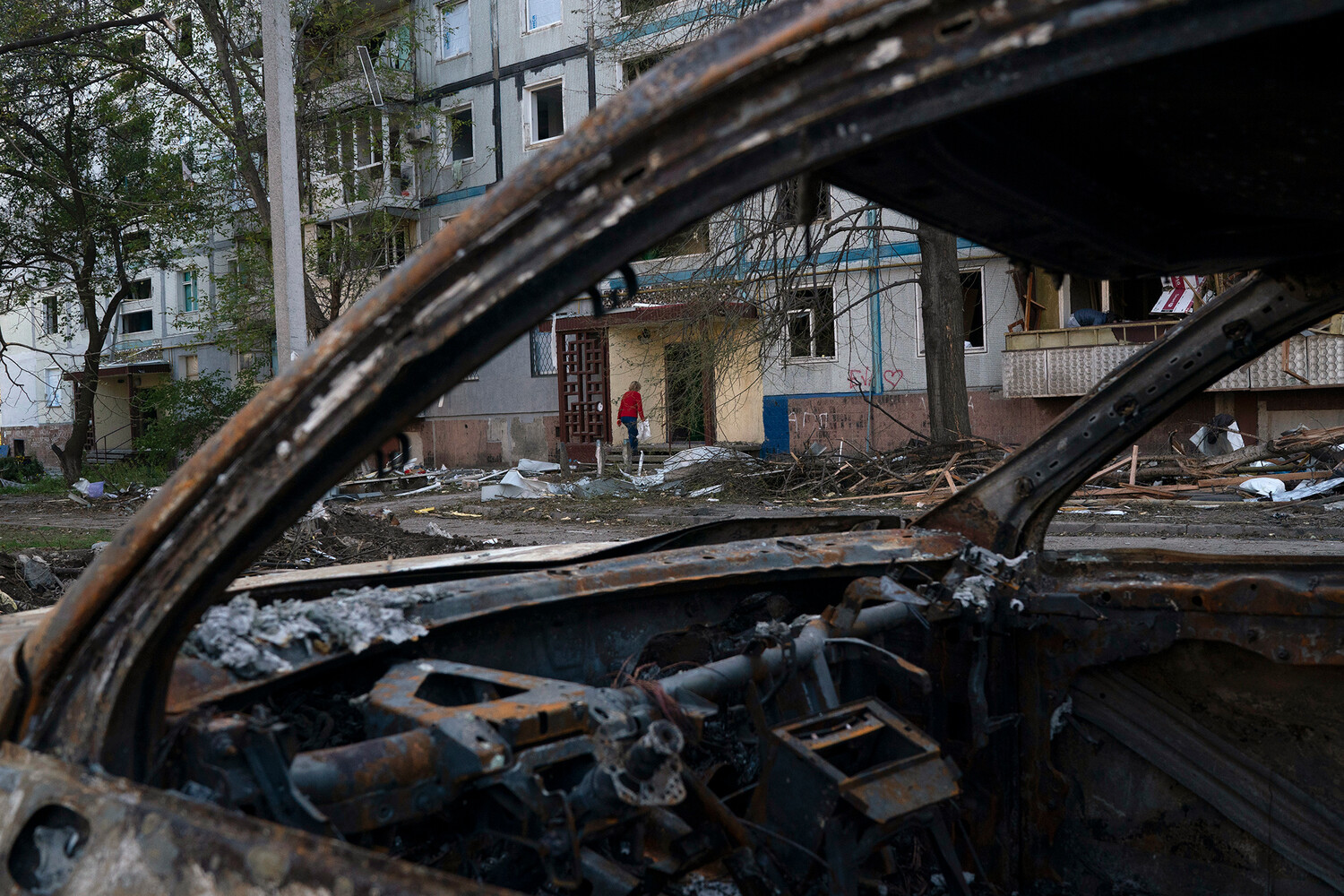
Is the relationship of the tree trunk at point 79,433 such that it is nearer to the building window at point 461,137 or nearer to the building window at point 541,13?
the building window at point 461,137

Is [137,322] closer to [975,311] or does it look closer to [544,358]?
[544,358]

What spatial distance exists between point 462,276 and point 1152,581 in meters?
1.99

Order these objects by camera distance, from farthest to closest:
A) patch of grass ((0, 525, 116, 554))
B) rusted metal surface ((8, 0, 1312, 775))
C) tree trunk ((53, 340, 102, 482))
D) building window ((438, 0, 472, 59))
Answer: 1. building window ((438, 0, 472, 59))
2. tree trunk ((53, 340, 102, 482))
3. patch of grass ((0, 525, 116, 554))
4. rusted metal surface ((8, 0, 1312, 775))

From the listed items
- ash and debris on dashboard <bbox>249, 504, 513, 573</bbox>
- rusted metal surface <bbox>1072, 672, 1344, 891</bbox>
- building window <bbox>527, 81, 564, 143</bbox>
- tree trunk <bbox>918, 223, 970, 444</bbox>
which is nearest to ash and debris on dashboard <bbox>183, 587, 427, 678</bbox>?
rusted metal surface <bbox>1072, 672, 1344, 891</bbox>

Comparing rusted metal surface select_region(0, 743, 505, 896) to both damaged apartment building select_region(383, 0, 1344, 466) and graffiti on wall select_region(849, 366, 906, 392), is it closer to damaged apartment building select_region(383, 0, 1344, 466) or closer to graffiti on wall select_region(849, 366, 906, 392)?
damaged apartment building select_region(383, 0, 1344, 466)

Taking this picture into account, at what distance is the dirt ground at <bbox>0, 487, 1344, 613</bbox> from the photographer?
8.97 meters

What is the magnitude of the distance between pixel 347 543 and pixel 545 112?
19.3 meters

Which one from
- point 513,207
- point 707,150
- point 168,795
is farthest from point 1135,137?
point 168,795

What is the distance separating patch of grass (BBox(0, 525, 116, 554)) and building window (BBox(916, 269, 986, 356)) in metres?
14.6

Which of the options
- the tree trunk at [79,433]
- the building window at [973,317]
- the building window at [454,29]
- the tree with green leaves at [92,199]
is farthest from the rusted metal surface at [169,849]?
the building window at [454,29]

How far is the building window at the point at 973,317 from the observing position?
2082 cm

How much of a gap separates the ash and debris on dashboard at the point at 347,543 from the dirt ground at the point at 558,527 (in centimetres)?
2

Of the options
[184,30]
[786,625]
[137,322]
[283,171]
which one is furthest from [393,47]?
[786,625]

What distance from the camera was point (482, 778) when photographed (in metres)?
1.61
